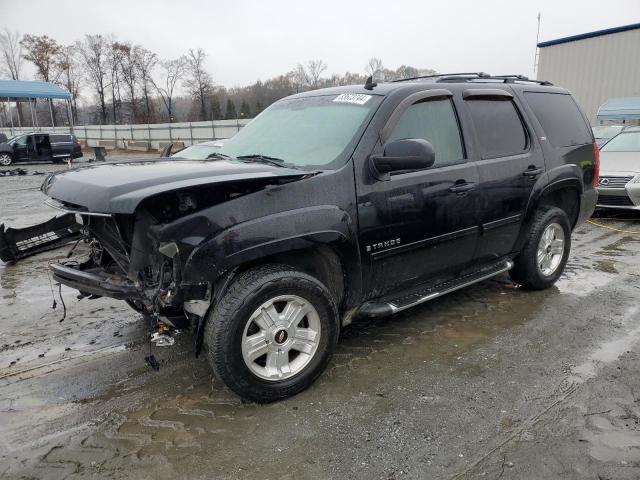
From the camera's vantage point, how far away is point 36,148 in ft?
79.9

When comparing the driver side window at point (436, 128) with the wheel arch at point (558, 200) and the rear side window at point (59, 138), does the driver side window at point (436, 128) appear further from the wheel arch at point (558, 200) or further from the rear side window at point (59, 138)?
the rear side window at point (59, 138)

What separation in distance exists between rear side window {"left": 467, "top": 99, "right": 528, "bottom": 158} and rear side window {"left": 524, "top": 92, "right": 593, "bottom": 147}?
15.5 inches

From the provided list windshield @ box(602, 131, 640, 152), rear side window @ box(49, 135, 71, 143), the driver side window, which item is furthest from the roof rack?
rear side window @ box(49, 135, 71, 143)

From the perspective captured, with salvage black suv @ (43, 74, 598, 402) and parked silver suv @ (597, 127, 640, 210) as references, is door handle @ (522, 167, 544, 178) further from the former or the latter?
parked silver suv @ (597, 127, 640, 210)

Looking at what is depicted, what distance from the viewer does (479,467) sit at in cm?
249

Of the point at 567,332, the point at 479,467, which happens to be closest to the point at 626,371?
the point at 567,332

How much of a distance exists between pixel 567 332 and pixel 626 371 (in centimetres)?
68

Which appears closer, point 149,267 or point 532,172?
point 149,267

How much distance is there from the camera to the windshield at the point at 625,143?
384 inches

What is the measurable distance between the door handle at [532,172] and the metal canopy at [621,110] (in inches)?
760

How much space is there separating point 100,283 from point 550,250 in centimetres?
420

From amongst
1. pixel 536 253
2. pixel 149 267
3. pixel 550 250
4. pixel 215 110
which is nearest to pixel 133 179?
pixel 149 267

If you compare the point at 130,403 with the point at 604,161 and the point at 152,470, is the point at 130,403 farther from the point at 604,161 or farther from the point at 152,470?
the point at 604,161

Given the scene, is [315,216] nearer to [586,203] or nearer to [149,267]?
[149,267]
